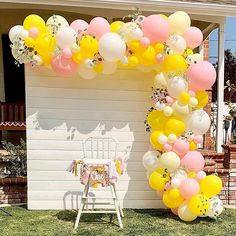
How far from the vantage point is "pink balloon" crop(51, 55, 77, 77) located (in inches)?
203

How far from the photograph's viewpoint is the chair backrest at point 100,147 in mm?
5648

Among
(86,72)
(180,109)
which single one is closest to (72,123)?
(86,72)

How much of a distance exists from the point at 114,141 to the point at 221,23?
9.65 ft

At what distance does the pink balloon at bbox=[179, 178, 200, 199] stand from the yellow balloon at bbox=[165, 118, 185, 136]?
603mm

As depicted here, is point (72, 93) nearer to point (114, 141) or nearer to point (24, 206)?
point (114, 141)

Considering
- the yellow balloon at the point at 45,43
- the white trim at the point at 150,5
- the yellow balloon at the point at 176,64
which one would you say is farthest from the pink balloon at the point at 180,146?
the white trim at the point at 150,5

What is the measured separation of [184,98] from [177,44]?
665 millimetres

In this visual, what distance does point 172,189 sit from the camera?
16.6ft

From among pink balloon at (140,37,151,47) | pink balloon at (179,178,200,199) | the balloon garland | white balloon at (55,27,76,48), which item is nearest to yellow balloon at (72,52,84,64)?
the balloon garland

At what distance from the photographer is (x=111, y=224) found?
5.05 m

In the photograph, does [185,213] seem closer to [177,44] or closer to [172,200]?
[172,200]

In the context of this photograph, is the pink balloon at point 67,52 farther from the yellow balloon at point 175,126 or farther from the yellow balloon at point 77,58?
the yellow balloon at point 175,126

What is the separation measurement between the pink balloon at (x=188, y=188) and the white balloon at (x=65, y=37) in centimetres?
220

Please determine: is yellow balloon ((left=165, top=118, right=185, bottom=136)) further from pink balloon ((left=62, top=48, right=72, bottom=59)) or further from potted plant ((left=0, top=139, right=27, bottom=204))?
potted plant ((left=0, top=139, right=27, bottom=204))
